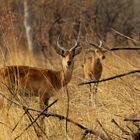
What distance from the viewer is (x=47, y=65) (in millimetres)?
12109

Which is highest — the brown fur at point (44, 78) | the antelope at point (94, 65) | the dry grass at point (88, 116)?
the dry grass at point (88, 116)

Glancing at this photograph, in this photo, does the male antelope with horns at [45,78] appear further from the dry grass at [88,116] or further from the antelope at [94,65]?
the antelope at [94,65]

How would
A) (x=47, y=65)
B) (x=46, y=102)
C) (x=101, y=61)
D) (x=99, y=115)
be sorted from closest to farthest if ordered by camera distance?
(x=99, y=115) < (x=46, y=102) < (x=101, y=61) < (x=47, y=65)

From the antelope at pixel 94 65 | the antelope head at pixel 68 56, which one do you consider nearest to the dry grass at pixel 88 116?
the antelope head at pixel 68 56

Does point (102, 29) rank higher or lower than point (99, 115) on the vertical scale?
lower

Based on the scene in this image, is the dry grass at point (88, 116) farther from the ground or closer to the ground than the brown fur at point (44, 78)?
farther from the ground

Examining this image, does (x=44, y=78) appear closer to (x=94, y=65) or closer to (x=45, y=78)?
(x=45, y=78)

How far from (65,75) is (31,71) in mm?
734

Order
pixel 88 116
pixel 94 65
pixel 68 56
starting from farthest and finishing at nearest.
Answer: pixel 94 65, pixel 68 56, pixel 88 116

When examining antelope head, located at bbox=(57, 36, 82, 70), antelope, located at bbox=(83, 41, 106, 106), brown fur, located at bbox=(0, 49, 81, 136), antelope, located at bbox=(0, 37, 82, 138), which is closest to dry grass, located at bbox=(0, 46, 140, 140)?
antelope, located at bbox=(0, 37, 82, 138)

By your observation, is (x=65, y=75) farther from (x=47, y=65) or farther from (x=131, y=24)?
(x=131, y=24)

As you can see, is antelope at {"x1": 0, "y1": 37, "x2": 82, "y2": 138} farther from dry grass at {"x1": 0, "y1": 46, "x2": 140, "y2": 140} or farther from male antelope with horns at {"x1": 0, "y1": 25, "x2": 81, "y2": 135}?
dry grass at {"x1": 0, "y1": 46, "x2": 140, "y2": 140}

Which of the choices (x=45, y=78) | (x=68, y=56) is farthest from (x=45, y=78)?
(x=68, y=56)

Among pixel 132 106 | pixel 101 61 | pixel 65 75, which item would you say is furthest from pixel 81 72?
pixel 132 106
